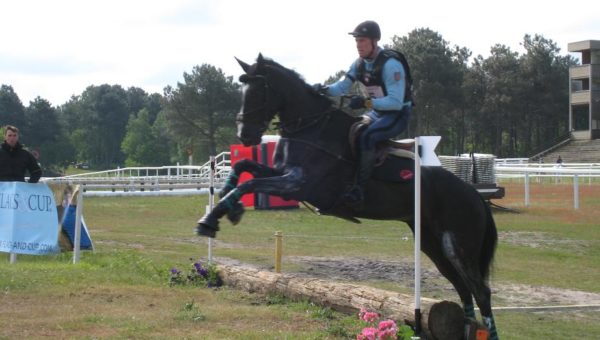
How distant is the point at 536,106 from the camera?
72500 mm

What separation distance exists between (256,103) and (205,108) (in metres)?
59.7

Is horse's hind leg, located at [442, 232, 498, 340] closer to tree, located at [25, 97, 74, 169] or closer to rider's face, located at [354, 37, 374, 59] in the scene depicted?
rider's face, located at [354, 37, 374, 59]

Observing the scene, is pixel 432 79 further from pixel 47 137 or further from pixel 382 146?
pixel 382 146

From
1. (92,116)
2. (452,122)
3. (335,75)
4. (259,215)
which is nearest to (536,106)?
(452,122)

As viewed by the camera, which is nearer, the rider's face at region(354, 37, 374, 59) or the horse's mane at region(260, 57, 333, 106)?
the rider's face at region(354, 37, 374, 59)

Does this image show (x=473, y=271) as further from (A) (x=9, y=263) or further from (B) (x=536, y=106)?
(B) (x=536, y=106)

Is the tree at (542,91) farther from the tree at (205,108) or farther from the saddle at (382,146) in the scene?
the saddle at (382,146)

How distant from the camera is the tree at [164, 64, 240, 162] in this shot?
65062 mm

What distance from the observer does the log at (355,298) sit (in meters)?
7.16

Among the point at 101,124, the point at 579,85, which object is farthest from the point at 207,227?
the point at 101,124

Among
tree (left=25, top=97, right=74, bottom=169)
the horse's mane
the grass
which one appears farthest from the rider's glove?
tree (left=25, top=97, right=74, bottom=169)

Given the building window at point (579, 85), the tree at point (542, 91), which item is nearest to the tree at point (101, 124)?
the tree at point (542, 91)

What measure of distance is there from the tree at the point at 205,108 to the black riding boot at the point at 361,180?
187 ft

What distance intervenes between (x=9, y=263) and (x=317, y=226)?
9.81m
